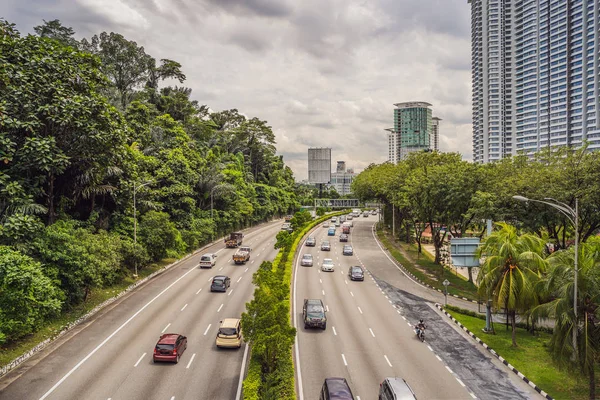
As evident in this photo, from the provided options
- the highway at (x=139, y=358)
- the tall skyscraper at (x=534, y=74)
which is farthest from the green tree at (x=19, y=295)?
the tall skyscraper at (x=534, y=74)

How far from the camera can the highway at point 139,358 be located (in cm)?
1881

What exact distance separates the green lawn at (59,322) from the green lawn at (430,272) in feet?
95.6

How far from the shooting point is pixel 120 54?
3282 inches

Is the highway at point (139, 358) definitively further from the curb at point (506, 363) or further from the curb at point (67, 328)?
the curb at point (506, 363)

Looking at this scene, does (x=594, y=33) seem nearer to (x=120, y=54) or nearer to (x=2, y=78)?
(x=120, y=54)

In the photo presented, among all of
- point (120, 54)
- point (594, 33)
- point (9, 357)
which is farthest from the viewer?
point (594, 33)

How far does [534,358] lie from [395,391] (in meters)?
12.7

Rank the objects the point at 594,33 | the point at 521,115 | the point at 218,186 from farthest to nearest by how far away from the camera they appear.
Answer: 1. the point at 521,115
2. the point at 594,33
3. the point at 218,186

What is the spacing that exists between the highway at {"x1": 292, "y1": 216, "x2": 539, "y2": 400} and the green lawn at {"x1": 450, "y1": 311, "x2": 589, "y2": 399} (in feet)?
3.30

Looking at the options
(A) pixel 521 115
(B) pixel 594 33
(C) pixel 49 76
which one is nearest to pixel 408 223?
(C) pixel 49 76

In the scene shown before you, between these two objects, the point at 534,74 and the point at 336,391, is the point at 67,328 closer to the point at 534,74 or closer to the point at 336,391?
the point at 336,391

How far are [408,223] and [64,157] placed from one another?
54324 millimetres

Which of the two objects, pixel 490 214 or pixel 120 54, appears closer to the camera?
pixel 490 214

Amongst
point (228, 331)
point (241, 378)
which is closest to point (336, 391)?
point (241, 378)
